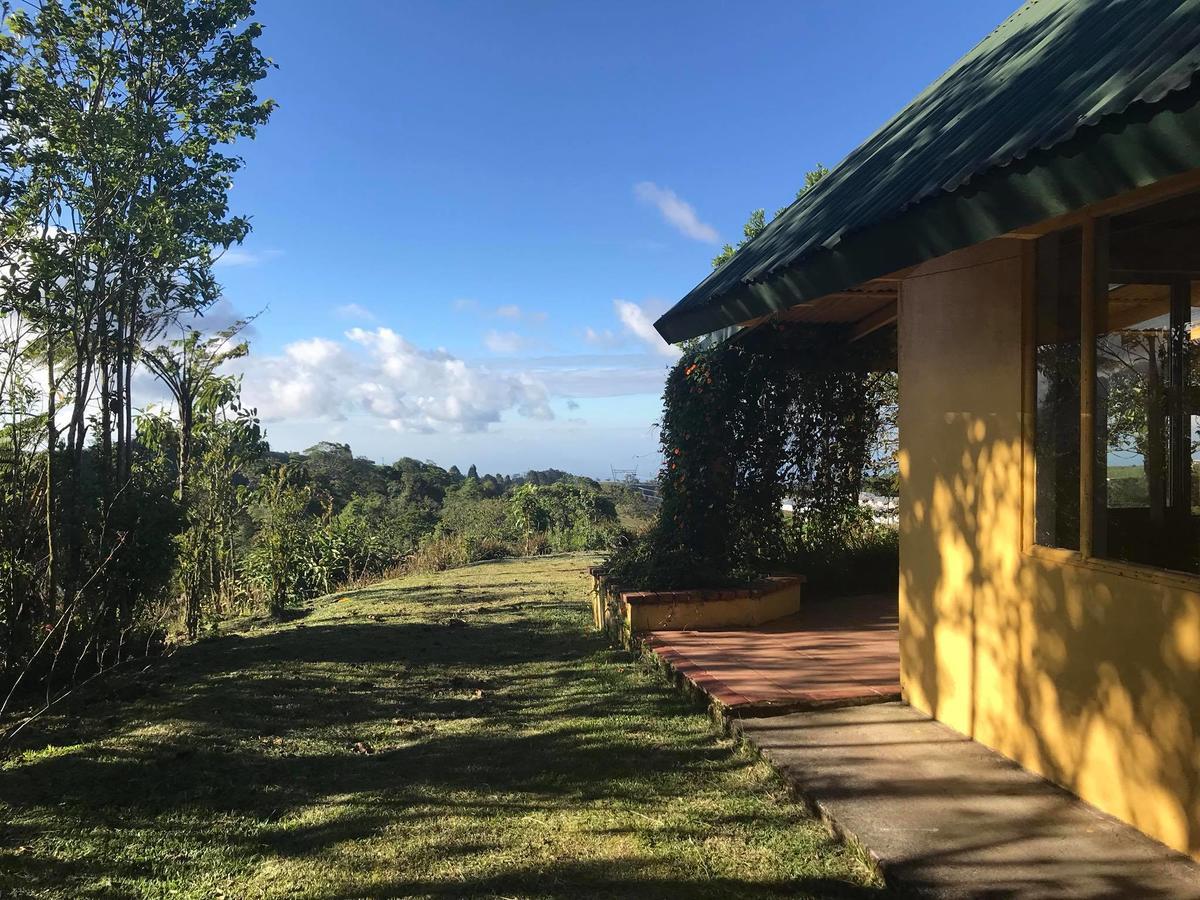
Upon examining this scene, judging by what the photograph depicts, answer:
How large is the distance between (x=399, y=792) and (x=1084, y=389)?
3.73 meters

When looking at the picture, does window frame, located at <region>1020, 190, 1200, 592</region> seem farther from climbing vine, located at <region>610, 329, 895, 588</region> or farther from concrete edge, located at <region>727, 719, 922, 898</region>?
climbing vine, located at <region>610, 329, 895, 588</region>

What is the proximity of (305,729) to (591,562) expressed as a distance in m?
9.63

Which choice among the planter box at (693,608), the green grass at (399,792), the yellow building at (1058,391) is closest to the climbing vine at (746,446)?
the planter box at (693,608)

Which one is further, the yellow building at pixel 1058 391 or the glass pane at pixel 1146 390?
the glass pane at pixel 1146 390

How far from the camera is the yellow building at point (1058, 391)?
8.84ft

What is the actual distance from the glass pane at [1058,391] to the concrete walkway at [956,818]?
3.74 feet

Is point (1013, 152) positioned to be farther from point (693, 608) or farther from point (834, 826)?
point (693, 608)

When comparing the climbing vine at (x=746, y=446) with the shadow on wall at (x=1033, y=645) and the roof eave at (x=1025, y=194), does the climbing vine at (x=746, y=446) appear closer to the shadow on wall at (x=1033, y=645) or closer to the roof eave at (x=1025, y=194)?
the shadow on wall at (x=1033, y=645)

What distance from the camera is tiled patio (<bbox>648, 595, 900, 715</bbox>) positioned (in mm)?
4953

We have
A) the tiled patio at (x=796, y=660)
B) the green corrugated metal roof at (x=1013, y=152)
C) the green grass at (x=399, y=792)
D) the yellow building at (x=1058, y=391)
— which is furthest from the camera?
the tiled patio at (x=796, y=660)

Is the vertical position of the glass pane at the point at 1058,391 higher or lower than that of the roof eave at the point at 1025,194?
lower

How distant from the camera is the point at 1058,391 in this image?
11.9 feet

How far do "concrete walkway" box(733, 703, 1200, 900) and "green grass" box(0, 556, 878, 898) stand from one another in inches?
7.8

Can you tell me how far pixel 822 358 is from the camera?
7.76 meters
